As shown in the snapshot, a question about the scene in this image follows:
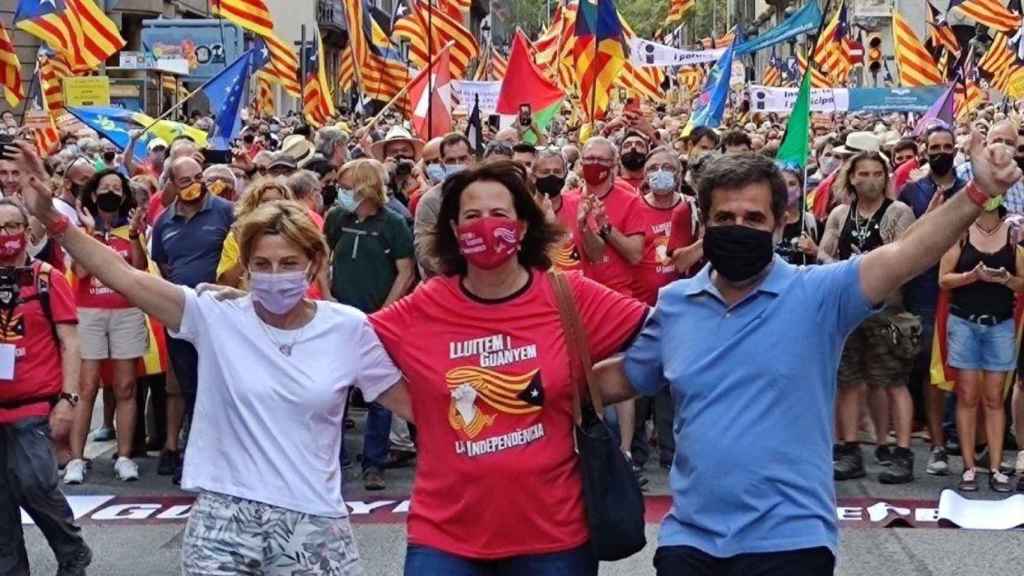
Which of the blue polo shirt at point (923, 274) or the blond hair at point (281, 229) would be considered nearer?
the blond hair at point (281, 229)

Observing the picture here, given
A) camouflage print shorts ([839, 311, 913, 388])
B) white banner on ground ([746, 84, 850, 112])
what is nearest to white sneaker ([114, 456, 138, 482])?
camouflage print shorts ([839, 311, 913, 388])

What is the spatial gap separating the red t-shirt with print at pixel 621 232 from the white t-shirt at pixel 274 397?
502 centimetres

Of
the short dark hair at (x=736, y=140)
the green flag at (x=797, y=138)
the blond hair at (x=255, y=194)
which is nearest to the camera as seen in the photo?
the blond hair at (x=255, y=194)

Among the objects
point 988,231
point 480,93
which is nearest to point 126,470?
point 988,231

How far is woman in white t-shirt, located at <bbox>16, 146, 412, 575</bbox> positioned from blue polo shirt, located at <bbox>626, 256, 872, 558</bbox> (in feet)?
2.70

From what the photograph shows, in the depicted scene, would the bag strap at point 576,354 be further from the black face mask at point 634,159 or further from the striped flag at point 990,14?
the striped flag at point 990,14

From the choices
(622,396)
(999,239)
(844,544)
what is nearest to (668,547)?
(622,396)

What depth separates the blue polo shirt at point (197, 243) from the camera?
10109 millimetres

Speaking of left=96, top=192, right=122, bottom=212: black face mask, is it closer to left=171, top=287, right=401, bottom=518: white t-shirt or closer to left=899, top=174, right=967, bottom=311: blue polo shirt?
left=899, top=174, right=967, bottom=311: blue polo shirt

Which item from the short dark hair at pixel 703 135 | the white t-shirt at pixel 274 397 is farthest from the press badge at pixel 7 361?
the short dark hair at pixel 703 135

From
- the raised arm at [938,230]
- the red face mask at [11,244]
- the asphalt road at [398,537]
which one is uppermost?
the raised arm at [938,230]

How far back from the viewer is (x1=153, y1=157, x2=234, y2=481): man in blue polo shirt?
33.1 feet

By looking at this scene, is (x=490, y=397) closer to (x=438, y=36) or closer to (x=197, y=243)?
(x=197, y=243)

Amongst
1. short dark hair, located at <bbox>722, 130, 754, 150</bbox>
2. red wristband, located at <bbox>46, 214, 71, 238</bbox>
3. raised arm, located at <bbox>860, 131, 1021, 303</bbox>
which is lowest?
short dark hair, located at <bbox>722, 130, 754, 150</bbox>
